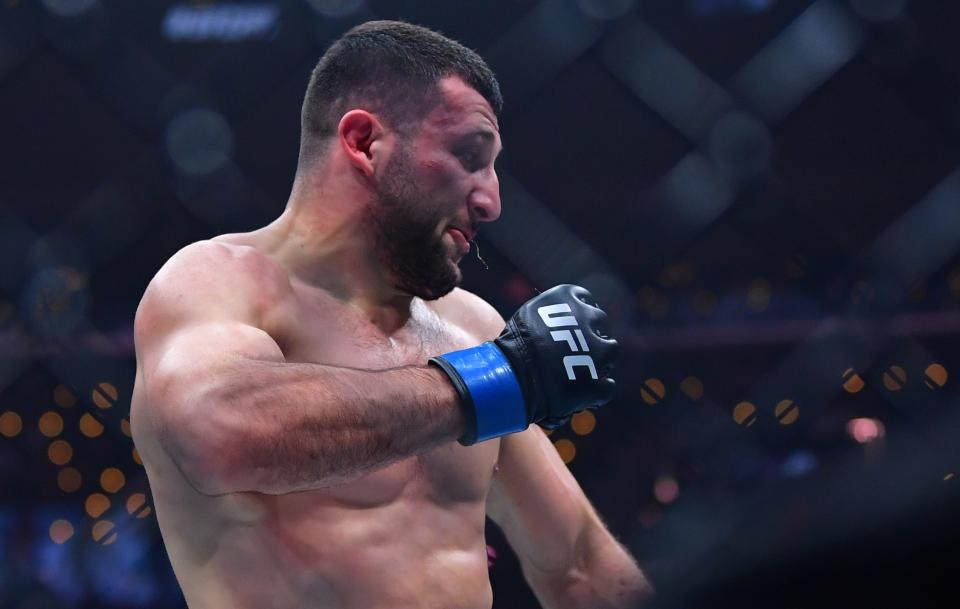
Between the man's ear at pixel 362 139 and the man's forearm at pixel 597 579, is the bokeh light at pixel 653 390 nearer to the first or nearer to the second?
the man's forearm at pixel 597 579

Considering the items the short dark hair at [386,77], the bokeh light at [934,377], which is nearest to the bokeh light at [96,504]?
the short dark hair at [386,77]

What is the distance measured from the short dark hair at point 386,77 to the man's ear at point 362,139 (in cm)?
2

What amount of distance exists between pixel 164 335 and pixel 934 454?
2.74ft

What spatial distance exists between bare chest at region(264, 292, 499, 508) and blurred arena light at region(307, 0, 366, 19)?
0.84 m

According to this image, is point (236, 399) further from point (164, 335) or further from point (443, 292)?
point (443, 292)

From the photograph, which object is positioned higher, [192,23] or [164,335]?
[164,335]

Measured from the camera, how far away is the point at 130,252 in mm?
1989

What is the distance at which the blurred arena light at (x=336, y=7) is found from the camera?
201 cm

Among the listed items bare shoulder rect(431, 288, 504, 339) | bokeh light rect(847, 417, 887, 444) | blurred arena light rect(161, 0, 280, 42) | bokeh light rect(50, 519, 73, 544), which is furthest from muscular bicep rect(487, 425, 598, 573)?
blurred arena light rect(161, 0, 280, 42)

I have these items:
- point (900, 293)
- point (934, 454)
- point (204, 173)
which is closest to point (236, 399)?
point (934, 454)

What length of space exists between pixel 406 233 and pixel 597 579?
560 millimetres

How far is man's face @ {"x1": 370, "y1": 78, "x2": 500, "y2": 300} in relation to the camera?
4.35ft

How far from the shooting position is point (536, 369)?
44.7 inches

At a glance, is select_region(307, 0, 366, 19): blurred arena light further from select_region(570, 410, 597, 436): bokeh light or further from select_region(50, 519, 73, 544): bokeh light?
select_region(50, 519, 73, 544): bokeh light
